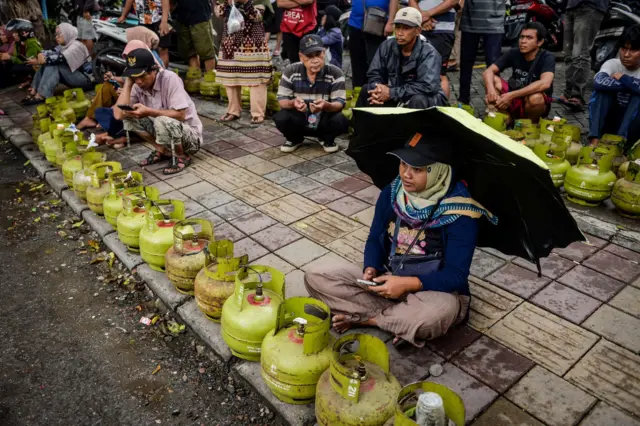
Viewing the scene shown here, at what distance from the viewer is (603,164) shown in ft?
15.5

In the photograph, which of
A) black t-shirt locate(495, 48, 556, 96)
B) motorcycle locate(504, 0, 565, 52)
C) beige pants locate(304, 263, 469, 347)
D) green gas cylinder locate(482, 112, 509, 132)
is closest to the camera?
beige pants locate(304, 263, 469, 347)

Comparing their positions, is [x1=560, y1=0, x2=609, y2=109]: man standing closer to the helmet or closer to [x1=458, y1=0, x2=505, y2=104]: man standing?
[x1=458, y1=0, x2=505, y2=104]: man standing

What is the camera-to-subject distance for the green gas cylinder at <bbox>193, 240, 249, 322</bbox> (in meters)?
3.18

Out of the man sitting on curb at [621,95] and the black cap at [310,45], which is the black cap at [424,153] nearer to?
the black cap at [310,45]

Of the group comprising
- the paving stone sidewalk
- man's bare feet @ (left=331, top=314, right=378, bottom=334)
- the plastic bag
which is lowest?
the paving stone sidewalk

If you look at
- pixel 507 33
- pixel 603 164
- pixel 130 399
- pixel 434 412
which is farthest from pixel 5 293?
pixel 507 33

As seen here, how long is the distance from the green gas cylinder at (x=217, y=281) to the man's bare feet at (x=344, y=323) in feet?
2.24

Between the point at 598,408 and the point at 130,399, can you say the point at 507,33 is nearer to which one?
the point at 598,408

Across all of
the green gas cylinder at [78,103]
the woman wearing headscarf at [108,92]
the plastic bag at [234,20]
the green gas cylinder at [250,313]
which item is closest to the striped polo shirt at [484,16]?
the plastic bag at [234,20]

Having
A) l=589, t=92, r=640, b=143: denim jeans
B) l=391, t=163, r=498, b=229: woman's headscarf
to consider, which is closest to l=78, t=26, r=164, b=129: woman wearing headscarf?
l=391, t=163, r=498, b=229: woman's headscarf

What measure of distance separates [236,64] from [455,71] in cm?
485

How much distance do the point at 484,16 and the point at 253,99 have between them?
134 inches

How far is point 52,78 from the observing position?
332 inches

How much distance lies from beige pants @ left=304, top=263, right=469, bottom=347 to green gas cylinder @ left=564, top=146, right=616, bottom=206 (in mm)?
2392
